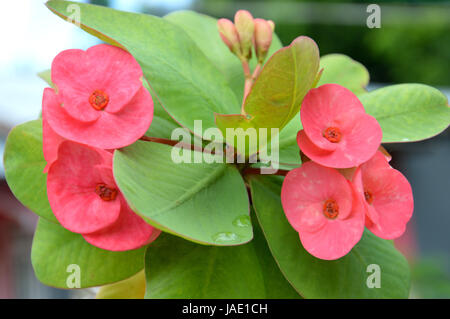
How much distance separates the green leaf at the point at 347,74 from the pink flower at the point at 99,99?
0.31 m

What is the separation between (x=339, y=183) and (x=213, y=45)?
31cm

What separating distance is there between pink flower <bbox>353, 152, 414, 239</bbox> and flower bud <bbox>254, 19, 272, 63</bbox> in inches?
7.5

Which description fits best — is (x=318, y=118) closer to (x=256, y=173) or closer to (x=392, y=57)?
(x=256, y=173)

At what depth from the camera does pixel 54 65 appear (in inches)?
15.9

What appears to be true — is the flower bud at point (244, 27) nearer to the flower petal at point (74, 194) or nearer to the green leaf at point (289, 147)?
the green leaf at point (289, 147)

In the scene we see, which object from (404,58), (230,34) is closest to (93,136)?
(230,34)

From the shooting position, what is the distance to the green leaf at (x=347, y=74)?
2.10ft

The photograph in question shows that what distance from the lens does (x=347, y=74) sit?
65 cm

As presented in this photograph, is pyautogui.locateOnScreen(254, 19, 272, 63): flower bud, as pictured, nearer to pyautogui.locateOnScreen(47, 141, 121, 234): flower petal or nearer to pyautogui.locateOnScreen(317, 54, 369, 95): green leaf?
pyautogui.locateOnScreen(317, 54, 369, 95): green leaf

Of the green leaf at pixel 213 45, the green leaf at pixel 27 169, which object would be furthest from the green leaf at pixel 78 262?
the green leaf at pixel 213 45

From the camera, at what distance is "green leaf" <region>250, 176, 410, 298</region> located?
427mm

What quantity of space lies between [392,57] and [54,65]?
27.6 feet
